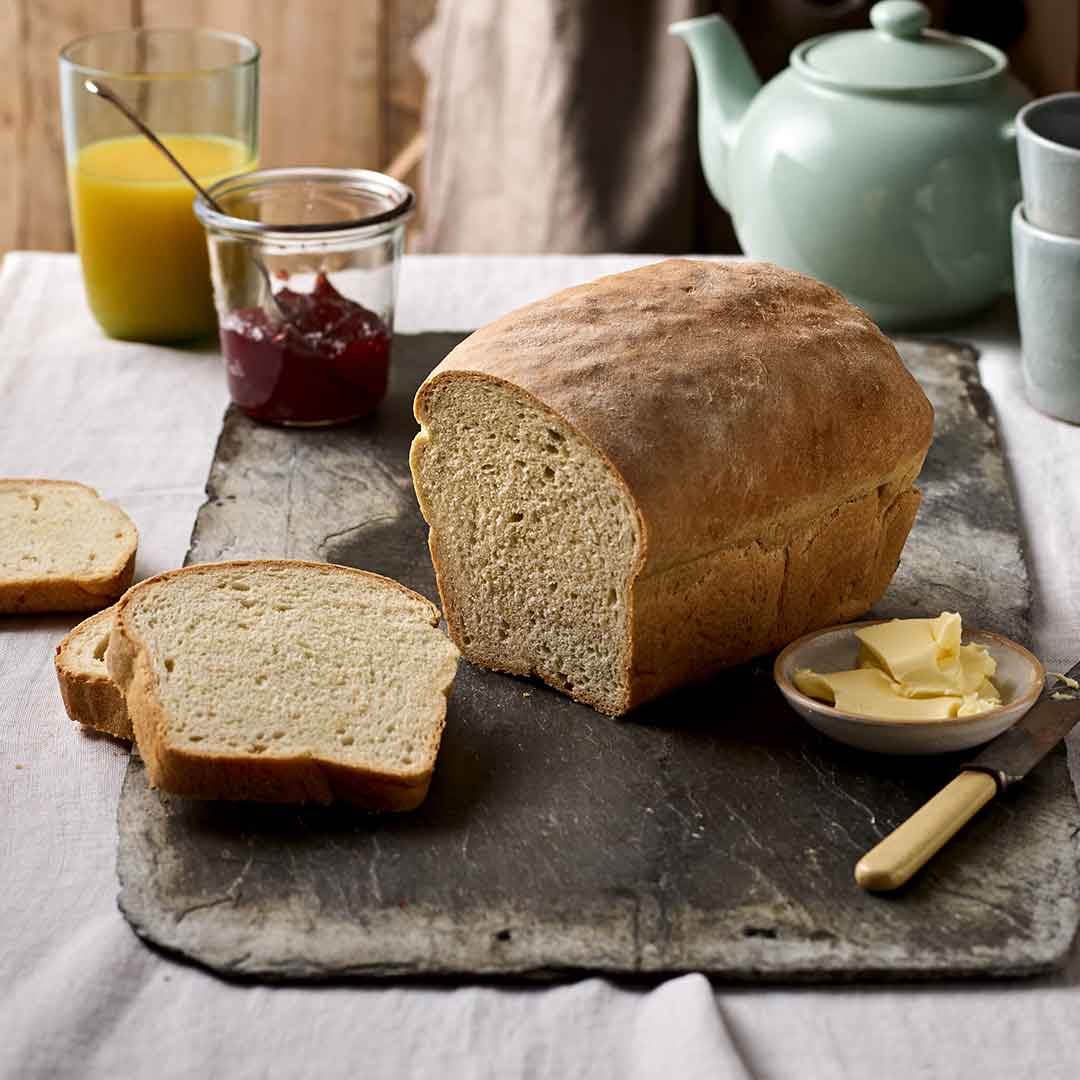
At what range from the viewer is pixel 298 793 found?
1.91m

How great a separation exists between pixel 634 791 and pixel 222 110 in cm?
194

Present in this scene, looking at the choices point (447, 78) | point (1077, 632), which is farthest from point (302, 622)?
point (447, 78)

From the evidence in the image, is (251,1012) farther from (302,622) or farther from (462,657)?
(462,657)

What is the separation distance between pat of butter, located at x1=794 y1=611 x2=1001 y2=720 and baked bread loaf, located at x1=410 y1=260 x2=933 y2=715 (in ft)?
0.70

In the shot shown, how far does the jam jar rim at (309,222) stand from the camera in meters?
2.85

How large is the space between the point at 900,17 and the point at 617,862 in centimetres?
207

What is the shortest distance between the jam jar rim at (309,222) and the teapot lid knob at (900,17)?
1.05 meters

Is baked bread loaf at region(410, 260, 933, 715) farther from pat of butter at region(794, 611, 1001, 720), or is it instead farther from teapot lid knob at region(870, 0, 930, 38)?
teapot lid knob at region(870, 0, 930, 38)

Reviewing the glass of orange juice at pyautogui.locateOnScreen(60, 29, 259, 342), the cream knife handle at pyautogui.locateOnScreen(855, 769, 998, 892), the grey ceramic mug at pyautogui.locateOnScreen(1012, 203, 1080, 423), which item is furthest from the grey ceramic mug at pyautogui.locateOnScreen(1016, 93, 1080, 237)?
the glass of orange juice at pyautogui.locateOnScreen(60, 29, 259, 342)

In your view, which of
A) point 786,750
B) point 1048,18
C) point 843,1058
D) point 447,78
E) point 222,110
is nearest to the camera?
point 843,1058

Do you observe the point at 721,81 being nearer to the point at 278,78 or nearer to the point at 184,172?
the point at 184,172

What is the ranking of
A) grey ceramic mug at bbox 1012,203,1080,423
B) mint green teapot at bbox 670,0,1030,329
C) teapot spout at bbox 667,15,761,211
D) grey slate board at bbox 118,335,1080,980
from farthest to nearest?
teapot spout at bbox 667,15,761,211
mint green teapot at bbox 670,0,1030,329
grey ceramic mug at bbox 1012,203,1080,423
grey slate board at bbox 118,335,1080,980

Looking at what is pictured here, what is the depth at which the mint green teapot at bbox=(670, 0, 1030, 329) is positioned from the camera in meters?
3.17

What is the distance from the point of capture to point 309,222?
3137mm
